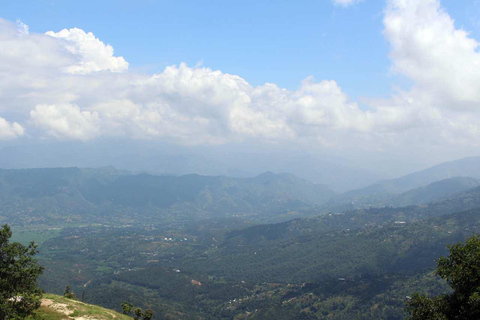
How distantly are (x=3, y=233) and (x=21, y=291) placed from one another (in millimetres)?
7158

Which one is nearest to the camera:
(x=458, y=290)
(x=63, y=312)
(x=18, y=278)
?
(x=18, y=278)

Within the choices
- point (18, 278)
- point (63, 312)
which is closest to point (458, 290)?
point (63, 312)

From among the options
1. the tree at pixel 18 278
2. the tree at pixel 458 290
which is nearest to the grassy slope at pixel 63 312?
the tree at pixel 18 278

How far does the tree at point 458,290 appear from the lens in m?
39.7

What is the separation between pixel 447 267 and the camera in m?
45.7

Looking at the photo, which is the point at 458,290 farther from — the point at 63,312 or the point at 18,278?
the point at 18,278

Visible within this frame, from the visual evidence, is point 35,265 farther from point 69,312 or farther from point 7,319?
point 69,312

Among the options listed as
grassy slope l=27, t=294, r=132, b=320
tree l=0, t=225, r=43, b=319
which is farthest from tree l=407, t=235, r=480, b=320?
tree l=0, t=225, r=43, b=319

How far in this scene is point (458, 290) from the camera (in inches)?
1661

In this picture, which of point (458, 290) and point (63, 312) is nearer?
point (458, 290)

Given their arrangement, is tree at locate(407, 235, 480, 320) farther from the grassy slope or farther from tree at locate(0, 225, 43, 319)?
tree at locate(0, 225, 43, 319)

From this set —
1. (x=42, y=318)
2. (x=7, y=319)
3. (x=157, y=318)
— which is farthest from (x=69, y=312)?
(x=157, y=318)

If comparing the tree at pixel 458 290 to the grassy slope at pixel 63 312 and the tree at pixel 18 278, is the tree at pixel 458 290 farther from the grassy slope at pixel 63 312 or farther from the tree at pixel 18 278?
the tree at pixel 18 278

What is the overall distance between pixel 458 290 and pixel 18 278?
2117 inches
